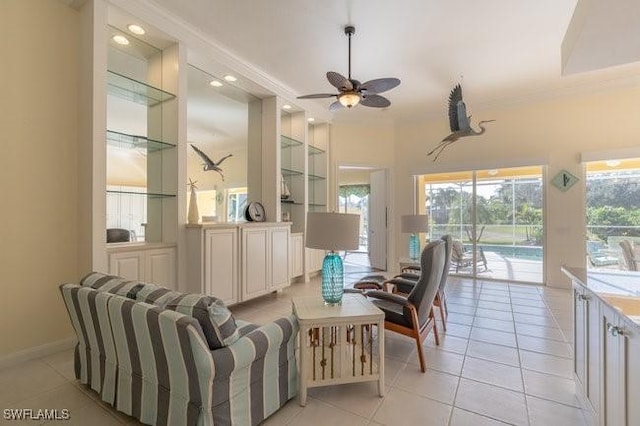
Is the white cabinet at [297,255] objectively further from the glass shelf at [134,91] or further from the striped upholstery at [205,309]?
the striped upholstery at [205,309]

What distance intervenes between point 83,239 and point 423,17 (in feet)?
12.9

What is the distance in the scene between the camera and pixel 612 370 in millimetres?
1365

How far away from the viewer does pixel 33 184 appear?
252cm

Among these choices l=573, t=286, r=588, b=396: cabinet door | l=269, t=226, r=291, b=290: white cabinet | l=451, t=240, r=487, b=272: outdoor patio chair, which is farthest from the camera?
l=451, t=240, r=487, b=272: outdoor patio chair

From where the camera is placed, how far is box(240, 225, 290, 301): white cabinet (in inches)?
154

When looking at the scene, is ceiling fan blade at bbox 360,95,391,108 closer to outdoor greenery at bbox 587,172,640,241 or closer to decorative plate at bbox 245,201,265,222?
decorative plate at bbox 245,201,265,222

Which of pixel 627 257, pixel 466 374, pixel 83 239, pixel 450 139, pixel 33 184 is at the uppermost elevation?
pixel 450 139

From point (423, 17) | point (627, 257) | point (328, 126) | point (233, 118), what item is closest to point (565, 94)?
point (627, 257)

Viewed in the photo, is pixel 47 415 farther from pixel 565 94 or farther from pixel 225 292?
pixel 565 94

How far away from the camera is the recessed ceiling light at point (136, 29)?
9.72 feet

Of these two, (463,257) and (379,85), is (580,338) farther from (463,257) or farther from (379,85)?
(463,257)

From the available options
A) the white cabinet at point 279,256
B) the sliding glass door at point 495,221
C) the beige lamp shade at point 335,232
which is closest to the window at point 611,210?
the sliding glass door at point 495,221

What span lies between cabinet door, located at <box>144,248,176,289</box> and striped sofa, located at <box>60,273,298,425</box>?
974 millimetres

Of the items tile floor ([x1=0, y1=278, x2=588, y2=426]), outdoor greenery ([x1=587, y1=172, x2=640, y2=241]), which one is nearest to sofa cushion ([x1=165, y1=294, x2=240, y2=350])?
tile floor ([x1=0, y1=278, x2=588, y2=426])
